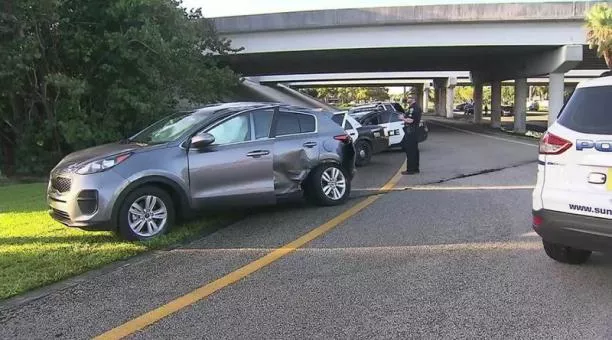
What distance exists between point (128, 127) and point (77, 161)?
422 inches

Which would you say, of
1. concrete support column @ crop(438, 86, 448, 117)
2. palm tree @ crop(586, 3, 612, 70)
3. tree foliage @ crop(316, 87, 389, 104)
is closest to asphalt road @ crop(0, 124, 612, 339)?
palm tree @ crop(586, 3, 612, 70)

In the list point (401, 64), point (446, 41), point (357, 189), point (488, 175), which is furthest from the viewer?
point (401, 64)

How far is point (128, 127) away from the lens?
17266mm

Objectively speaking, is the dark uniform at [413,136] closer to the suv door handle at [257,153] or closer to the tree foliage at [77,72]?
the suv door handle at [257,153]

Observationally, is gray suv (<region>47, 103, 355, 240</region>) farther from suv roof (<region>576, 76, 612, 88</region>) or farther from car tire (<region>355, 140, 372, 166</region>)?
car tire (<region>355, 140, 372, 166</region>)

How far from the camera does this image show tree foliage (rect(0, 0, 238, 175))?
1557 cm

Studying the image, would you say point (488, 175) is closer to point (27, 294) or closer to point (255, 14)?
point (27, 294)

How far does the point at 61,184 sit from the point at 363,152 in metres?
10.2

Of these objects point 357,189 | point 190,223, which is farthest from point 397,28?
point 190,223

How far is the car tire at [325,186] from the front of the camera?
8.86m

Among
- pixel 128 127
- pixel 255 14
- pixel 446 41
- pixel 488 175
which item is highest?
pixel 255 14

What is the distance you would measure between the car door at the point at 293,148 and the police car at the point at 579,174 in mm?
3761

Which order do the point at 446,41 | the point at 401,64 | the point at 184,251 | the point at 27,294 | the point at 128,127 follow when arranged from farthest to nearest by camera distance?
1. the point at 401,64
2. the point at 446,41
3. the point at 128,127
4. the point at 184,251
5. the point at 27,294

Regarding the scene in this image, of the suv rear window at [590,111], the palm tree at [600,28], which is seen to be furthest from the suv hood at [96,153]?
the palm tree at [600,28]
